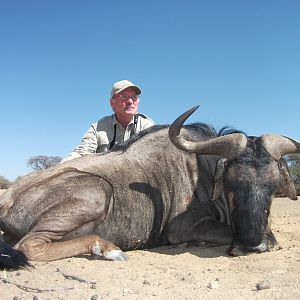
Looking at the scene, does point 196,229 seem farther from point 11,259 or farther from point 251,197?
point 11,259

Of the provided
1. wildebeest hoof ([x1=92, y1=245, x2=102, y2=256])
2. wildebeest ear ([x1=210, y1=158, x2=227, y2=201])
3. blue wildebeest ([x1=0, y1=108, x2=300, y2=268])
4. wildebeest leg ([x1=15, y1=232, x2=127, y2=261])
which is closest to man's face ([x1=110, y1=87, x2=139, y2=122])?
blue wildebeest ([x1=0, y1=108, x2=300, y2=268])

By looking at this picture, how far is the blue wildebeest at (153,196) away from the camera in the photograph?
543 centimetres

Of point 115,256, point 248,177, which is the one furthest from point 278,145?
point 115,256

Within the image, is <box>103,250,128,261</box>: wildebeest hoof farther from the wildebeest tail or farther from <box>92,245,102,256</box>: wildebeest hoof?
the wildebeest tail

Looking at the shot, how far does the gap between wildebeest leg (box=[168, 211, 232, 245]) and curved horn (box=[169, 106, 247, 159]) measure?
2.77 ft

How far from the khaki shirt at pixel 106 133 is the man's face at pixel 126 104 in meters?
0.13

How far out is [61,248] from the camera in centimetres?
527

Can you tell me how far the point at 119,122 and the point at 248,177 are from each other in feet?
11.5

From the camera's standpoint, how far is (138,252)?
19.4 ft

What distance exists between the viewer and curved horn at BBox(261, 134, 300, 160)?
19.1ft

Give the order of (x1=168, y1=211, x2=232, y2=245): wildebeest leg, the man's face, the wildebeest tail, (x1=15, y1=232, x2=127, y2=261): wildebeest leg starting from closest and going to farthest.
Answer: the wildebeest tail, (x1=15, y1=232, x2=127, y2=261): wildebeest leg, (x1=168, y1=211, x2=232, y2=245): wildebeest leg, the man's face

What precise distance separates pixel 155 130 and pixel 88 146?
1659 millimetres

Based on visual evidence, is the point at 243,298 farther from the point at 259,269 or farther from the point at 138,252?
the point at 138,252

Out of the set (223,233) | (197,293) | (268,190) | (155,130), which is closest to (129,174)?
(155,130)
